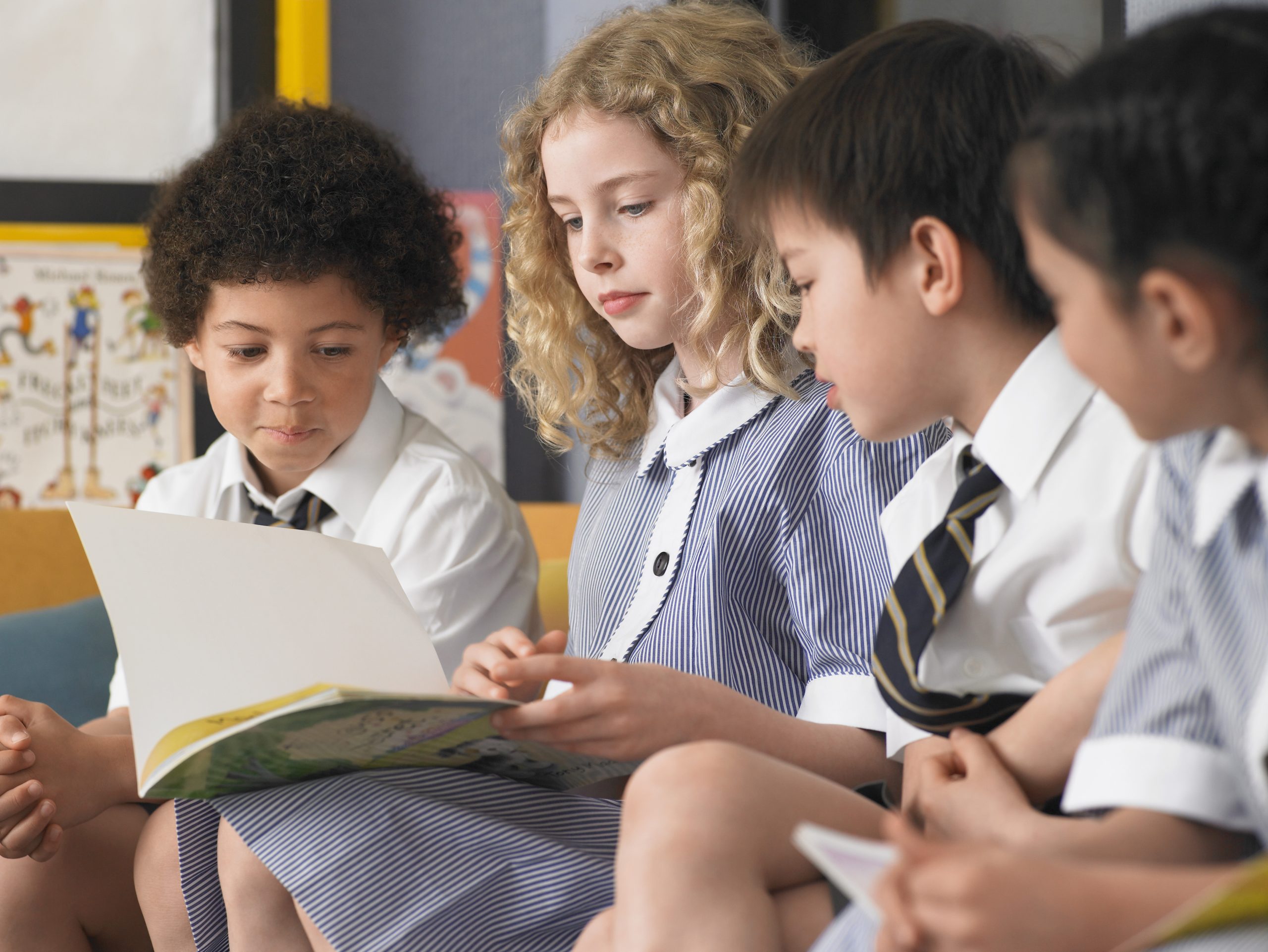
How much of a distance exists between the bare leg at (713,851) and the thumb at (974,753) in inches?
3.5

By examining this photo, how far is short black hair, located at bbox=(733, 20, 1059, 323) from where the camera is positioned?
0.80 metres

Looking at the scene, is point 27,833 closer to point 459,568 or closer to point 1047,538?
point 459,568

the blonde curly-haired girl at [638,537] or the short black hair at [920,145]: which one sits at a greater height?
the short black hair at [920,145]

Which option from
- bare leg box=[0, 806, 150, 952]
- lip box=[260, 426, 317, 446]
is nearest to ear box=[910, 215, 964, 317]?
lip box=[260, 426, 317, 446]

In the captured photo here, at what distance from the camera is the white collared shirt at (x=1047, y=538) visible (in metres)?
0.73

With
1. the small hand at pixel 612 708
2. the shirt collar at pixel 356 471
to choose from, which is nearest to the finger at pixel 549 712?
the small hand at pixel 612 708

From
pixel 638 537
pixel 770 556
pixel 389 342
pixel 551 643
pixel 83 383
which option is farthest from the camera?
pixel 83 383

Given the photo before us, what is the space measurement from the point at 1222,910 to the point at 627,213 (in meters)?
0.80

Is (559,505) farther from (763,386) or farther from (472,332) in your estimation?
(763,386)

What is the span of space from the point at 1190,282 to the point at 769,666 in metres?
0.56

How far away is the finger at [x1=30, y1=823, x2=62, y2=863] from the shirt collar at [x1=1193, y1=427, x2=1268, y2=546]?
0.86 m

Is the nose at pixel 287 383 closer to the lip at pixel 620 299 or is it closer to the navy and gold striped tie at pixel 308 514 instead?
the navy and gold striped tie at pixel 308 514

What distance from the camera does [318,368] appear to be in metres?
1.25

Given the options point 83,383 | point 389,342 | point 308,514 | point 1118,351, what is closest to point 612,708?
point 1118,351
